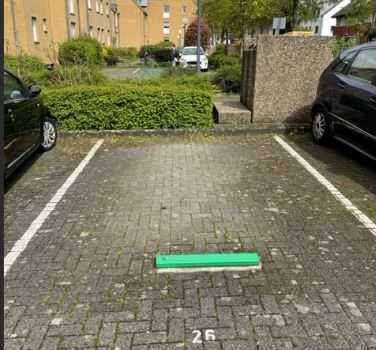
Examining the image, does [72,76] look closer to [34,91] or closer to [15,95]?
[34,91]

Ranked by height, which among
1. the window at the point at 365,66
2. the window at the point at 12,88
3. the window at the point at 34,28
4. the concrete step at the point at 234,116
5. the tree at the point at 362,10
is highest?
the tree at the point at 362,10

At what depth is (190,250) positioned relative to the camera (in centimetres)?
347

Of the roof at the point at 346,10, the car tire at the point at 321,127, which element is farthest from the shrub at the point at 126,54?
the car tire at the point at 321,127

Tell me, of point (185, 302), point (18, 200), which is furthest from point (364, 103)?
point (18, 200)

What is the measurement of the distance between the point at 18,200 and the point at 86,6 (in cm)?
3132

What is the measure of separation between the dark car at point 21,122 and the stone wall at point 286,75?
166 inches

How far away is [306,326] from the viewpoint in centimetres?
255

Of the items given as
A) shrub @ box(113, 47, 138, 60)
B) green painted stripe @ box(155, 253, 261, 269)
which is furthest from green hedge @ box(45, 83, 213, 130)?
shrub @ box(113, 47, 138, 60)

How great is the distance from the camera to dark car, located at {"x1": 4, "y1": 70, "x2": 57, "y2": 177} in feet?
15.5

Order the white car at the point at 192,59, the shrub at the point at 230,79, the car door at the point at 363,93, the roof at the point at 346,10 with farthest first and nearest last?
the roof at the point at 346,10 → the white car at the point at 192,59 → the shrub at the point at 230,79 → the car door at the point at 363,93

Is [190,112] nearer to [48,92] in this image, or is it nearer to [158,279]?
[48,92]

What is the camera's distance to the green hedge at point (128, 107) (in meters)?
7.69

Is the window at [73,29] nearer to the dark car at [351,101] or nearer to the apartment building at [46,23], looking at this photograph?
the apartment building at [46,23]

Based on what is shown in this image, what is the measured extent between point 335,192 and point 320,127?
91.4 inches
